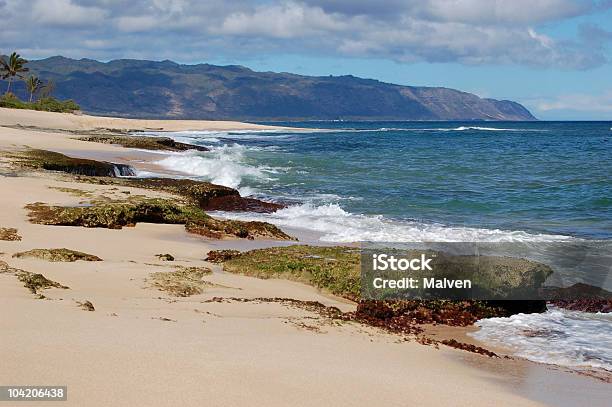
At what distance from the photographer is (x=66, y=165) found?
25.4m

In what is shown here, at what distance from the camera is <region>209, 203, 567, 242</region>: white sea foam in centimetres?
1691

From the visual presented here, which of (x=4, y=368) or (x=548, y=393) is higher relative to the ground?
(x=4, y=368)

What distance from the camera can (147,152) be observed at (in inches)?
1780

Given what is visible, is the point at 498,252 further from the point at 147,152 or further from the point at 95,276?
the point at 147,152

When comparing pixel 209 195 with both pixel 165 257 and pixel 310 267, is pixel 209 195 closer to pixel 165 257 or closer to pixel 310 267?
pixel 165 257

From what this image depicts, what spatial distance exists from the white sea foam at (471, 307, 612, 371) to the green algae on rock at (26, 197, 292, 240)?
6.87 meters

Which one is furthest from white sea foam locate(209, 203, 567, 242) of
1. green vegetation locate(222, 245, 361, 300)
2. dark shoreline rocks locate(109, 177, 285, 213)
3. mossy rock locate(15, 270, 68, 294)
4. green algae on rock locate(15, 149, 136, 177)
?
mossy rock locate(15, 270, 68, 294)

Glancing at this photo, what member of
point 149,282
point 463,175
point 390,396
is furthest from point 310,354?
point 463,175

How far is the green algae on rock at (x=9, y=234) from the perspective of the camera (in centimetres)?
1123

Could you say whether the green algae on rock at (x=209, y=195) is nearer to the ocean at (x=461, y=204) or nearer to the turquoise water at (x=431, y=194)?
the ocean at (x=461, y=204)

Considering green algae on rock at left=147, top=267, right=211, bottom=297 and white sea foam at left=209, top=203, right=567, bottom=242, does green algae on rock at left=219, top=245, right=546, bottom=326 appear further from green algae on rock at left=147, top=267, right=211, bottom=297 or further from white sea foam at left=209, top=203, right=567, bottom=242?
white sea foam at left=209, top=203, right=567, bottom=242

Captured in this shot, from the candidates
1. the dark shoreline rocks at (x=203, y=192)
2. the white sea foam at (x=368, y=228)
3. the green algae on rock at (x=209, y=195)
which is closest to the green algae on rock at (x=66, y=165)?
the dark shoreline rocks at (x=203, y=192)

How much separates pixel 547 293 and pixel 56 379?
8805 millimetres

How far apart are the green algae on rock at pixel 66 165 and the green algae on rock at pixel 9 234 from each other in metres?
12.8
